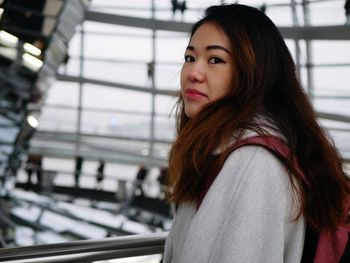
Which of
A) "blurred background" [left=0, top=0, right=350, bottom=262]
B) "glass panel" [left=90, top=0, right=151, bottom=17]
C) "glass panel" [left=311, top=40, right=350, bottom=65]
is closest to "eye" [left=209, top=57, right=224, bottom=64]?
"blurred background" [left=0, top=0, right=350, bottom=262]

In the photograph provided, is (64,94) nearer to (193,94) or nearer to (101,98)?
(101,98)

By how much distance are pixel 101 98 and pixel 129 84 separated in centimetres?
171

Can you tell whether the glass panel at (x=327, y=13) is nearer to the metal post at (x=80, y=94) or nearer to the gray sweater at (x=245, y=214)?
the metal post at (x=80, y=94)

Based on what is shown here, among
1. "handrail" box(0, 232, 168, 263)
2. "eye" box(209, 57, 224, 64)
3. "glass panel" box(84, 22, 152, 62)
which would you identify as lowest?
"handrail" box(0, 232, 168, 263)

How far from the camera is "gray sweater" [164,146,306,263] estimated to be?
1173 mm

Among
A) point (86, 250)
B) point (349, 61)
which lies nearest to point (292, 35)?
point (349, 61)

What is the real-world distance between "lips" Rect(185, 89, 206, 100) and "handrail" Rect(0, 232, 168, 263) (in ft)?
2.82

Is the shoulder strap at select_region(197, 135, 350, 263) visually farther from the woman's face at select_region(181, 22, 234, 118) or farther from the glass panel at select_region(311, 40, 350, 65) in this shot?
the glass panel at select_region(311, 40, 350, 65)

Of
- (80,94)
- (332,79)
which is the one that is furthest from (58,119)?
(332,79)

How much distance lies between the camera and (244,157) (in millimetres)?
1229

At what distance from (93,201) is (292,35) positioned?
9.02 metres

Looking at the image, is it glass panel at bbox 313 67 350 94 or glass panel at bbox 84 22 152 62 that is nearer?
glass panel at bbox 313 67 350 94

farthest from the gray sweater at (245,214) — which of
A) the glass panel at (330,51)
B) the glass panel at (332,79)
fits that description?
the glass panel at (332,79)

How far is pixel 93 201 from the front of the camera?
16.1 m
